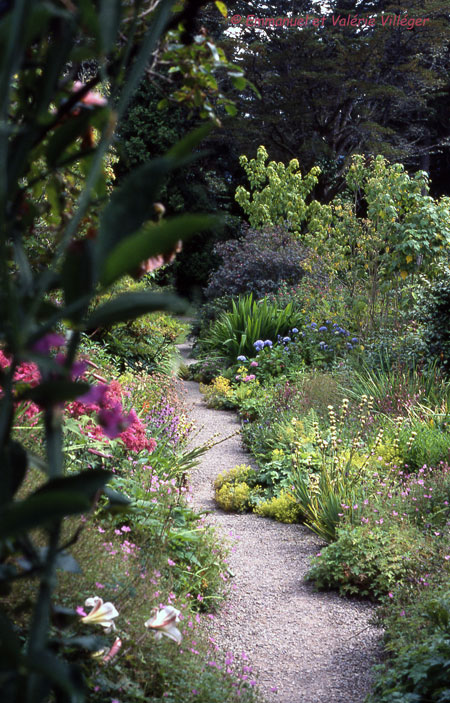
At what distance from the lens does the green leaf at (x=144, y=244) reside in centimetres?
68

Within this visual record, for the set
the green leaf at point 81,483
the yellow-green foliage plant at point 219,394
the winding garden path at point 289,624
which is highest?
the green leaf at point 81,483

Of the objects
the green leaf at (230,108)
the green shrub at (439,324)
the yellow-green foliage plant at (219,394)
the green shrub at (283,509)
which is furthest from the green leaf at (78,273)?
the yellow-green foliage plant at (219,394)

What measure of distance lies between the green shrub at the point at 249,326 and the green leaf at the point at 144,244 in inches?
369

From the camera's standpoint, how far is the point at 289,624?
11.6 ft

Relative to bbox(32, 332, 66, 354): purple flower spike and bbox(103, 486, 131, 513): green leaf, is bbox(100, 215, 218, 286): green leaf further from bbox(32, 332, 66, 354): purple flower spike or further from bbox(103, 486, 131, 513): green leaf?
bbox(103, 486, 131, 513): green leaf

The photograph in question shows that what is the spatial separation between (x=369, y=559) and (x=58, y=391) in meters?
3.38

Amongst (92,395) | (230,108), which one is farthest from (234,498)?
(92,395)

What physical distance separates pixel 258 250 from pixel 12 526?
41.1 ft

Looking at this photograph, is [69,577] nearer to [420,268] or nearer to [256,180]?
[420,268]

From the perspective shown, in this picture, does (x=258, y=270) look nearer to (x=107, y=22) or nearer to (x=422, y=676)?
(x=422, y=676)

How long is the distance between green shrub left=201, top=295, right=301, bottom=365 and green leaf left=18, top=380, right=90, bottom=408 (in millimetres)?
9347

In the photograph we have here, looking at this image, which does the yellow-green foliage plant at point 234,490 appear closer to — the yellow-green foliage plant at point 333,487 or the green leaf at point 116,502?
the yellow-green foliage plant at point 333,487

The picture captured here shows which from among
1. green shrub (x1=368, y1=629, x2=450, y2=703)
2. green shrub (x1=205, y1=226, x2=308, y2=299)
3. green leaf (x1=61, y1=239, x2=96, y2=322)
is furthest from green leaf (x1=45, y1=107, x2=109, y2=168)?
green shrub (x1=205, y1=226, x2=308, y2=299)

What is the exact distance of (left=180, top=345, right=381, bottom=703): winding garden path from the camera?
298 centimetres
